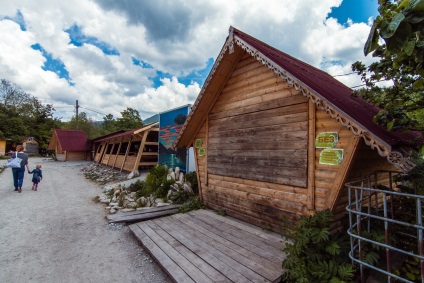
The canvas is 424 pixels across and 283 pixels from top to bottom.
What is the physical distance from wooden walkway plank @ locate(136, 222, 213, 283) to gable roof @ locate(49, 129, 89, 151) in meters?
27.6

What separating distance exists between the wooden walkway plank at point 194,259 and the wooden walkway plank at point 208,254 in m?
0.07

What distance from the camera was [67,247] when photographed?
17.5ft

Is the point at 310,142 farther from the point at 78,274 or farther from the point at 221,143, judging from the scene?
the point at 78,274

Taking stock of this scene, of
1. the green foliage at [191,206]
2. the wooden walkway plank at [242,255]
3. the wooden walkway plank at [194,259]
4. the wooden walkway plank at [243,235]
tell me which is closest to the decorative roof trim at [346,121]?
the wooden walkway plank at [242,255]

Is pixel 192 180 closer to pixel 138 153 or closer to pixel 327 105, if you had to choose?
pixel 138 153

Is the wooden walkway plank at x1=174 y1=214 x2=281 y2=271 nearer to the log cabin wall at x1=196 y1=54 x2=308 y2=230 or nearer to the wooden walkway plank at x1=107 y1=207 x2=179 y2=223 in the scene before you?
the log cabin wall at x1=196 y1=54 x2=308 y2=230

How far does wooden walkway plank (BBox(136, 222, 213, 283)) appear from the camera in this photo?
3.66m

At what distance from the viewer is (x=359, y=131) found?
322 cm

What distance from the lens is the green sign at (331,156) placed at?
4004 millimetres

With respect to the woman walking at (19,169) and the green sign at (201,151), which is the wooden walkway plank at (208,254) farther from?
the woman walking at (19,169)

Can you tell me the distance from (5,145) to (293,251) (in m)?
49.2

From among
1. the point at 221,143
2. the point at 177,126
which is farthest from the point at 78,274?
the point at 177,126

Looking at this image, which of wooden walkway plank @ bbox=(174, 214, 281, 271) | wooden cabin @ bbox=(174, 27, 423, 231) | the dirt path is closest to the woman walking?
the dirt path

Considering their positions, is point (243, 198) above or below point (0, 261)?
above
